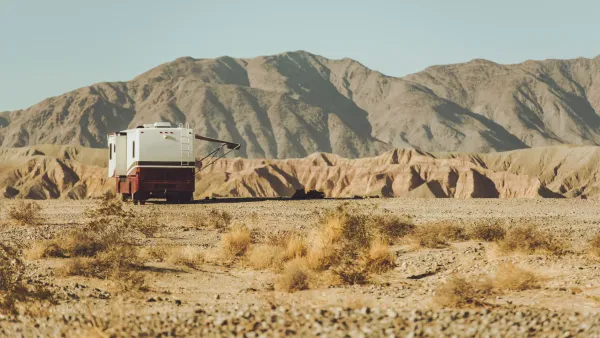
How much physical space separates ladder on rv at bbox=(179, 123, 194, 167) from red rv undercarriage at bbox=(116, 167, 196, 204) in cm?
67

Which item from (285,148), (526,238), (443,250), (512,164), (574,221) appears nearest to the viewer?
(526,238)

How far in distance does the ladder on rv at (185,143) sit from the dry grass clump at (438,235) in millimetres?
17376

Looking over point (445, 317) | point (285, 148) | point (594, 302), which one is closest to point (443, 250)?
point (594, 302)

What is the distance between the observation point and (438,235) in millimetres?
20516

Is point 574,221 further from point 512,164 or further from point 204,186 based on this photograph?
point 512,164

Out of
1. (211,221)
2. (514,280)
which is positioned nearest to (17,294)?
(514,280)

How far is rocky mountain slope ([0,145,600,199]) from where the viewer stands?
8847 cm

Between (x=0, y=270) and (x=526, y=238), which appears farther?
(x=526, y=238)

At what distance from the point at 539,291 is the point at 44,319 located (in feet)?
25.8

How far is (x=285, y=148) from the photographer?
535ft

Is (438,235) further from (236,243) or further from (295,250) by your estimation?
(236,243)

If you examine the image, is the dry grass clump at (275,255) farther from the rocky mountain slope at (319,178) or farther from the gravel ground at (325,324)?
the rocky mountain slope at (319,178)

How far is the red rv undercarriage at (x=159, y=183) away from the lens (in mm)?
37000

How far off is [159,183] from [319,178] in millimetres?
66301
